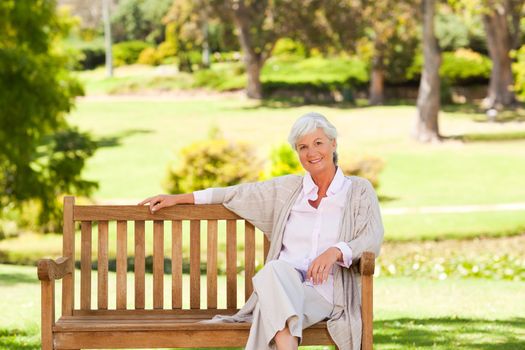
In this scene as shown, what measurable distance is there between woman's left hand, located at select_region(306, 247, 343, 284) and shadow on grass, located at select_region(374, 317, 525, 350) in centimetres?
226

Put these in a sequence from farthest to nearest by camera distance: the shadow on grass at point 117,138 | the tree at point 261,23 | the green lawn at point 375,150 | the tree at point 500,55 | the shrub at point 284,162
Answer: the tree at point 261,23 → the tree at point 500,55 → the shadow on grass at point 117,138 → the shrub at point 284,162 → the green lawn at point 375,150

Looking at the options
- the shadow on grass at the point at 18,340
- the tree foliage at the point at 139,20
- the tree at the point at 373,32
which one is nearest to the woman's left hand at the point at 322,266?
the shadow on grass at the point at 18,340

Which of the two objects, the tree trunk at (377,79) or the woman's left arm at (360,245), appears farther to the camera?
the tree trunk at (377,79)

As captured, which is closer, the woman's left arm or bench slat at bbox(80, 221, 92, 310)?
the woman's left arm

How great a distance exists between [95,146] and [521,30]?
31.2 metres

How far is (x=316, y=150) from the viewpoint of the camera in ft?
18.6

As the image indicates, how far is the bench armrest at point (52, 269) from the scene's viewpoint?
547cm

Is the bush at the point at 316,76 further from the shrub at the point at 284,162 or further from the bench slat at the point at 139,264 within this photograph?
the bench slat at the point at 139,264

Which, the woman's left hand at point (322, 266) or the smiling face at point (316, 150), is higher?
the smiling face at point (316, 150)

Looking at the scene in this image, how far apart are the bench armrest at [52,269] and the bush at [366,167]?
17211mm

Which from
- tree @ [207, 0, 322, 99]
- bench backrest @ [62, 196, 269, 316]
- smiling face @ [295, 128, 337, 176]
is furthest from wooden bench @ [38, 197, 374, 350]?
tree @ [207, 0, 322, 99]

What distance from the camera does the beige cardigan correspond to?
5484 millimetres

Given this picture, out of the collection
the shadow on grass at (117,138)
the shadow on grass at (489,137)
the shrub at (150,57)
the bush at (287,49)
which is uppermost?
the bush at (287,49)

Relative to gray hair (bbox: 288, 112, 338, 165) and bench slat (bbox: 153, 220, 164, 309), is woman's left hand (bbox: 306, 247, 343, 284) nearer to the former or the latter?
gray hair (bbox: 288, 112, 338, 165)
